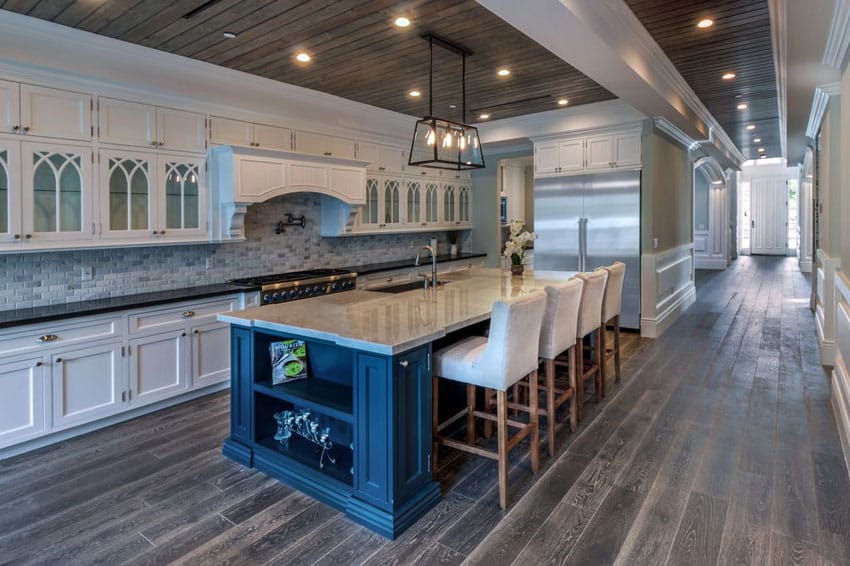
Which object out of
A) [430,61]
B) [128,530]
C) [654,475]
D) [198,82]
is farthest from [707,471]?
[198,82]

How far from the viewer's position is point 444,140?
400cm

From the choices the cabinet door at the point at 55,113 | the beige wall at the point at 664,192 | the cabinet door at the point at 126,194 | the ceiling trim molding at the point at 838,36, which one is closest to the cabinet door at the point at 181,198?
the cabinet door at the point at 126,194

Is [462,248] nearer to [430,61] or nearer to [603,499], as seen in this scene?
[430,61]

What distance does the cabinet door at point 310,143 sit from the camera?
5215 millimetres

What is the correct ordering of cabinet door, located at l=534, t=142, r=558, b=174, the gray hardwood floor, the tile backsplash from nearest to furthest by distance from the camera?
the gray hardwood floor
the tile backsplash
cabinet door, located at l=534, t=142, r=558, b=174

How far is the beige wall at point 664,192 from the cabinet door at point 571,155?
73cm

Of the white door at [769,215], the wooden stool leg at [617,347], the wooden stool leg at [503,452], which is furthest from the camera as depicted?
the white door at [769,215]

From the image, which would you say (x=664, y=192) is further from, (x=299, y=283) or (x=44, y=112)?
(x=44, y=112)

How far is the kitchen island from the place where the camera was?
7.90ft

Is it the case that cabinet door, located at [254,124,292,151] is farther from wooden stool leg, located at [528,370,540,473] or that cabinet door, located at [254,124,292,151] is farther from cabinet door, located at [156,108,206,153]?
wooden stool leg, located at [528,370,540,473]

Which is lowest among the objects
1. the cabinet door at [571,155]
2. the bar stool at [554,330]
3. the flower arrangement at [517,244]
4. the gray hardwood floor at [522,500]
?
the gray hardwood floor at [522,500]

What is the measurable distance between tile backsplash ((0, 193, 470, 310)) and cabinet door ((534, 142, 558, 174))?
7.01ft

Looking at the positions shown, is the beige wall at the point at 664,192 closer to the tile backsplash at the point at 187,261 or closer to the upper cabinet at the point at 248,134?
the tile backsplash at the point at 187,261

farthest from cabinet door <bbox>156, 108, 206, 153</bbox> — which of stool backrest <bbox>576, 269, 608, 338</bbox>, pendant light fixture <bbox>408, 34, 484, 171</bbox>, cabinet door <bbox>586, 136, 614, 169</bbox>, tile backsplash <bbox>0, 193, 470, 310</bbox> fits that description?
cabinet door <bbox>586, 136, 614, 169</bbox>
